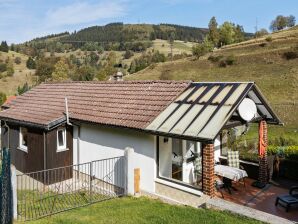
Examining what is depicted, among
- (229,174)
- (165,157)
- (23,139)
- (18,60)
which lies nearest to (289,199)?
(229,174)

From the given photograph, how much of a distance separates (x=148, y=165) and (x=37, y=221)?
13.2 ft

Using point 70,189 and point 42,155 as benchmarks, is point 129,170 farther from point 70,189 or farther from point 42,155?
point 42,155

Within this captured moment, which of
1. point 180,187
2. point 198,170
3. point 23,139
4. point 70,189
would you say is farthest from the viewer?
point 23,139

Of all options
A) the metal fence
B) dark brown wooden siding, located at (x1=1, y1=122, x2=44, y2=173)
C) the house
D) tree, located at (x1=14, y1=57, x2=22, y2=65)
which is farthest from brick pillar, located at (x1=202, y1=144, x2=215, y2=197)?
tree, located at (x1=14, y1=57, x2=22, y2=65)

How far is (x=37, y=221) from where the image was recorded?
9.19 meters

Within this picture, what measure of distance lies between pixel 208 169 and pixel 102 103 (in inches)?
256

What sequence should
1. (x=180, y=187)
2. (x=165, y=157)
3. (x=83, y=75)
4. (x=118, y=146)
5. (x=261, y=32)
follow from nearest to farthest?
1. (x=180, y=187)
2. (x=165, y=157)
3. (x=118, y=146)
4. (x=83, y=75)
5. (x=261, y=32)

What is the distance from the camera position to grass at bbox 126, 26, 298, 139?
43344 millimetres

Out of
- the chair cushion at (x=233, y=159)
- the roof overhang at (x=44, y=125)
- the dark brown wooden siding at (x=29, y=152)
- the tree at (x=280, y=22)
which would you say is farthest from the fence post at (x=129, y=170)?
the tree at (x=280, y=22)

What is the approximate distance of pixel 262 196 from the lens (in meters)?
11.5

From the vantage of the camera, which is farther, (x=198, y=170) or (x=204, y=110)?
(x=198, y=170)

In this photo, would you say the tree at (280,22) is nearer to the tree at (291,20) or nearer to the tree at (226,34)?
the tree at (291,20)

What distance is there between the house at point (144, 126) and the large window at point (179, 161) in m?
0.03

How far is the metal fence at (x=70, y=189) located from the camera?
35.1 feet
